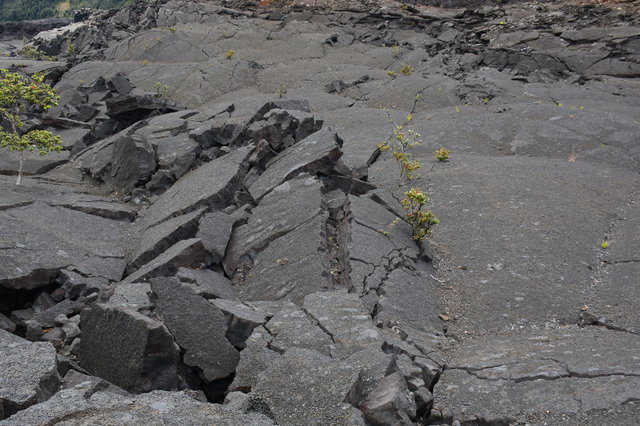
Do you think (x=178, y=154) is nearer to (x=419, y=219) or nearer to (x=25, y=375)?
(x=419, y=219)

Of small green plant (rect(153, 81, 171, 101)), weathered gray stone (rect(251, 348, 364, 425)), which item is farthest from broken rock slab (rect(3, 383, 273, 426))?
small green plant (rect(153, 81, 171, 101))

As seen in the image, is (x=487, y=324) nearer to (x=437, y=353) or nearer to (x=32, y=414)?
(x=437, y=353)

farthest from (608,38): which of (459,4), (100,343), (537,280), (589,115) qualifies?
(100,343)

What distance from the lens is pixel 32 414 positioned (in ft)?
11.9

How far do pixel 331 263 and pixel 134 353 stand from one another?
9.87 feet

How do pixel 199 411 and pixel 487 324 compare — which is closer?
pixel 199 411

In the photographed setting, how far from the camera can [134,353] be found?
5.14m

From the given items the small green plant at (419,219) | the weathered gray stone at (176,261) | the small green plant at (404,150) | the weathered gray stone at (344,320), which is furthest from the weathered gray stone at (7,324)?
the small green plant at (404,150)

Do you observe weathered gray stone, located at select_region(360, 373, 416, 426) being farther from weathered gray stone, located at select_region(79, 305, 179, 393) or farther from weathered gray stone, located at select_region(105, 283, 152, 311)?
weathered gray stone, located at select_region(105, 283, 152, 311)

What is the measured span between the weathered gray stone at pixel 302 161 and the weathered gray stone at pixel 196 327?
3.79m

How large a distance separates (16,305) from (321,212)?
4.83 metres

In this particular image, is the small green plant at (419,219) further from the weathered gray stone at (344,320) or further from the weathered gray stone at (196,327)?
the weathered gray stone at (196,327)

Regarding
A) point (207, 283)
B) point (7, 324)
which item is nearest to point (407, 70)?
point (207, 283)

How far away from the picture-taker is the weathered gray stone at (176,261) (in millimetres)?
7465
